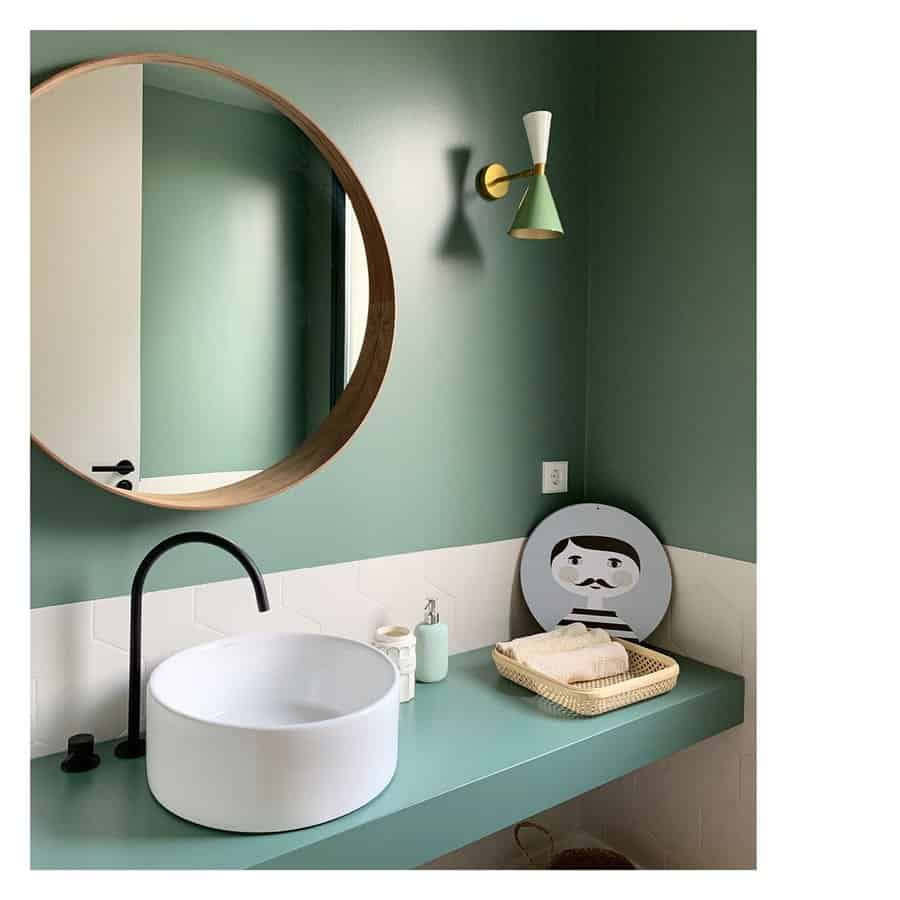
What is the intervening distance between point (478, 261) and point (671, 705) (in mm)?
1031

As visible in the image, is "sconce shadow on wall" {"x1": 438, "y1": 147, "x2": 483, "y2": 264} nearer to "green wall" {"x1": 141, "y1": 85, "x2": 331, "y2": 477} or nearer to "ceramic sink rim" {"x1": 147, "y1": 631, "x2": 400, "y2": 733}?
"green wall" {"x1": 141, "y1": 85, "x2": 331, "y2": 477}

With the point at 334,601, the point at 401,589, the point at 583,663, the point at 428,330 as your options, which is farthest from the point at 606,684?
the point at 428,330

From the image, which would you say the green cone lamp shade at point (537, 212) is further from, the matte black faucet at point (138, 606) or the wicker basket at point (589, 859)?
the wicker basket at point (589, 859)

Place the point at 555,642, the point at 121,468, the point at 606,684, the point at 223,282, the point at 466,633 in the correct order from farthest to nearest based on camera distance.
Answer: the point at 466,633 < the point at 555,642 < the point at 606,684 < the point at 223,282 < the point at 121,468

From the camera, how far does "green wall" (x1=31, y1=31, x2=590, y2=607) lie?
1.38 m

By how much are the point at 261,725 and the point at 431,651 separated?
48cm

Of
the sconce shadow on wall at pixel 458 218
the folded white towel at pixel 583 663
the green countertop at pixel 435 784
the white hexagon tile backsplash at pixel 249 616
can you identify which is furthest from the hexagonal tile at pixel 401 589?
the sconce shadow on wall at pixel 458 218

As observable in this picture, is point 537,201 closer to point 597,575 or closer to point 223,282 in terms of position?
point 223,282

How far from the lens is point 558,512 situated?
1.93 m

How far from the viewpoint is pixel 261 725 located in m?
1.21

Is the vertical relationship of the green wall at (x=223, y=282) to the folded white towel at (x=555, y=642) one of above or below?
above

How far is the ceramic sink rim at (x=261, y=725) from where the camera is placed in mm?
1061

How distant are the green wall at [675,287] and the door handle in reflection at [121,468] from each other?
1137 mm

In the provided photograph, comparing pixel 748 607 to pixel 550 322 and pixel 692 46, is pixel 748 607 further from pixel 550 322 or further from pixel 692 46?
pixel 692 46
